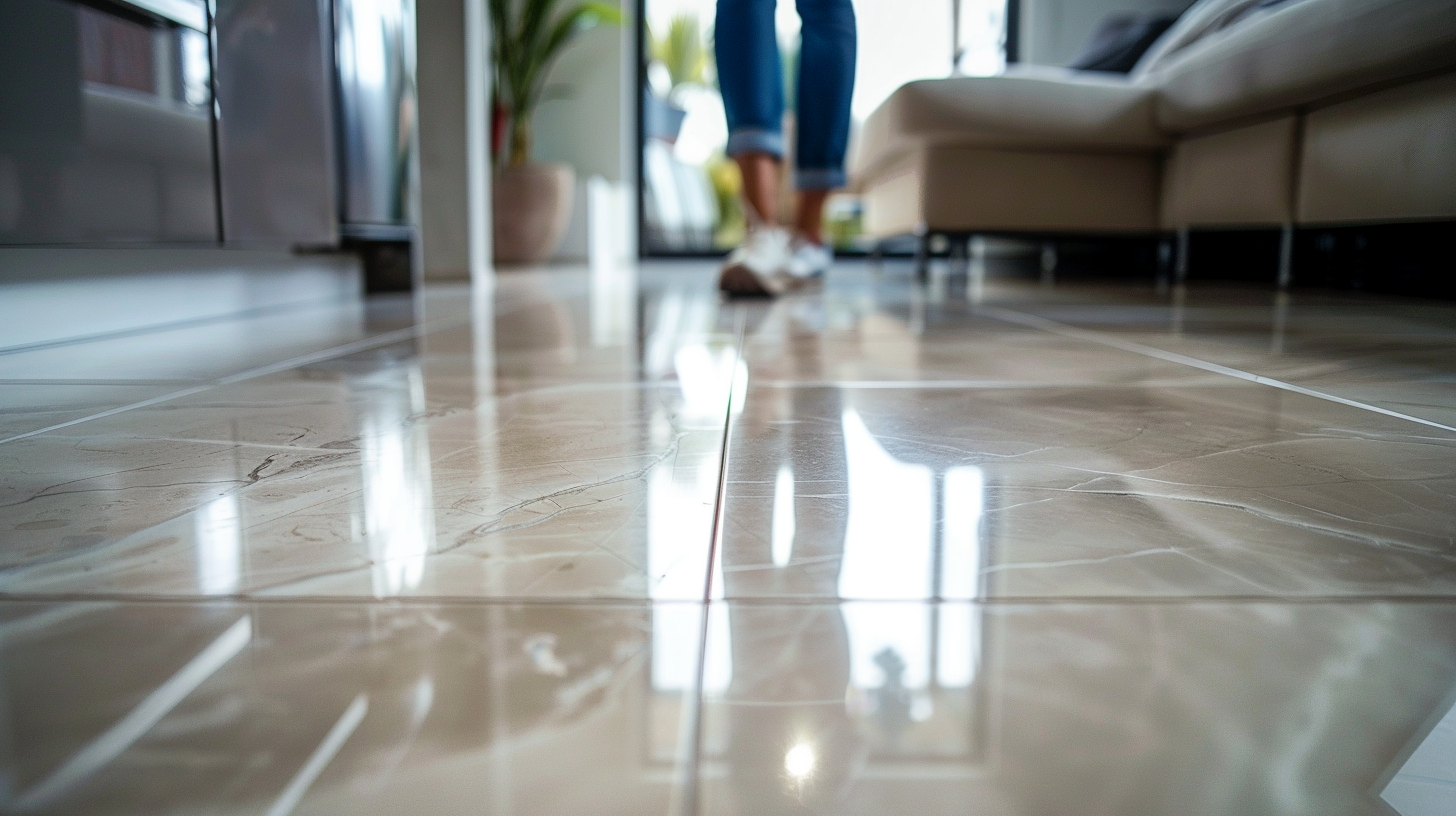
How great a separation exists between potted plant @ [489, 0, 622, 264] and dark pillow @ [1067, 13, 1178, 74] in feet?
5.15

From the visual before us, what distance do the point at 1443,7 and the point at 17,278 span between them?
1.83 m

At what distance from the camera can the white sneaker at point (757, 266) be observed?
1.86 meters

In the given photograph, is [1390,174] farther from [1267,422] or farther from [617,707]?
[617,707]

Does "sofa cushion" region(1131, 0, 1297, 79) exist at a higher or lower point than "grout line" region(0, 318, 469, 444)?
higher

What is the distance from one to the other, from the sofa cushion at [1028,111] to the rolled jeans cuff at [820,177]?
35cm

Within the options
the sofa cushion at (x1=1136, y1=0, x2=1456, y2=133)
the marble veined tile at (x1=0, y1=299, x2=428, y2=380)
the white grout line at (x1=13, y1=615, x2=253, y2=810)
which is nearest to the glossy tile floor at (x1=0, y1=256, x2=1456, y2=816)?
the white grout line at (x1=13, y1=615, x2=253, y2=810)

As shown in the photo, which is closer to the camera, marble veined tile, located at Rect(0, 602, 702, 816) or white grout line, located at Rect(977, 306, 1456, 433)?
marble veined tile, located at Rect(0, 602, 702, 816)

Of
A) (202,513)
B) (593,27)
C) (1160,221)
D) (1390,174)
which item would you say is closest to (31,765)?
(202,513)

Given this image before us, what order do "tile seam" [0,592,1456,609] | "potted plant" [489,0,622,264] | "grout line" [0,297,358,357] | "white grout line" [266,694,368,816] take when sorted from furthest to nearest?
1. "potted plant" [489,0,622,264]
2. "grout line" [0,297,358,357]
3. "tile seam" [0,592,1456,609]
4. "white grout line" [266,694,368,816]

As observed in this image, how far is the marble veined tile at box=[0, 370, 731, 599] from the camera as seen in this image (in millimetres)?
367

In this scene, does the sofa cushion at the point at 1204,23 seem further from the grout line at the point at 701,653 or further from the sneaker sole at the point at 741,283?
the grout line at the point at 701,653

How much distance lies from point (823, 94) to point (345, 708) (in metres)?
1.90

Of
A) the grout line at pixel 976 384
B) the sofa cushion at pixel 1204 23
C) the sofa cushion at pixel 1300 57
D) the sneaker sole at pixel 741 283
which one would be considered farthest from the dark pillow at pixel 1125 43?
the grout line at pixel 976 384

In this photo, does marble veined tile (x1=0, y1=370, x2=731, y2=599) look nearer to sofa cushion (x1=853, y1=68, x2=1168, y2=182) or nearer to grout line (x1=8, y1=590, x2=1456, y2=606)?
grout line (x1=8, y1=590, x2=1456, y2=606)
